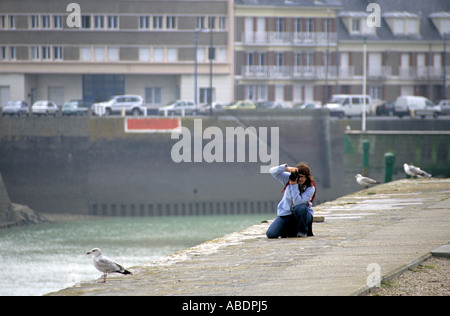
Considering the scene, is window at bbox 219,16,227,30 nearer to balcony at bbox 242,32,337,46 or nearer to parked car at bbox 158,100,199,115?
balcony at bbox 242,32,337,46

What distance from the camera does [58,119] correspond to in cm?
5266

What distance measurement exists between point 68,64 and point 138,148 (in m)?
20.5

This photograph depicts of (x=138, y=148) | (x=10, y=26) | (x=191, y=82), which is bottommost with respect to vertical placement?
(x=138, y=148)

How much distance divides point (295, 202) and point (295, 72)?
61.0 meters

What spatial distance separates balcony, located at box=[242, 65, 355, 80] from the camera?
72.0 m

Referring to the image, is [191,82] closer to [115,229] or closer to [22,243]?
[115,229]

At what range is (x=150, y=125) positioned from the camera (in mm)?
53219

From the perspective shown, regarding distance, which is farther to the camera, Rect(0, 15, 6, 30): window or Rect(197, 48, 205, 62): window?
Rect(197, 48, 205, 62): window

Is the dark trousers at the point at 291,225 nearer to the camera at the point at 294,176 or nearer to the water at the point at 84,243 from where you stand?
the camera at the point at 294,176

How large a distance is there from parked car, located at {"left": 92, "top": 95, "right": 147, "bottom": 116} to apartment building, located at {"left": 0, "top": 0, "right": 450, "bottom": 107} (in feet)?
27.6

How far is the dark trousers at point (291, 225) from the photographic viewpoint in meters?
12.7

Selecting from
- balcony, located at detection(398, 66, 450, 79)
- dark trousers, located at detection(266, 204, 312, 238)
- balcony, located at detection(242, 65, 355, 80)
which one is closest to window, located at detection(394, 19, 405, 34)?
balcony, located at detection(398, 66, 450, 79)

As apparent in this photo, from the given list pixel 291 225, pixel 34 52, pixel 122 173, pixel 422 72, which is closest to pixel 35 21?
pixel 34 52
